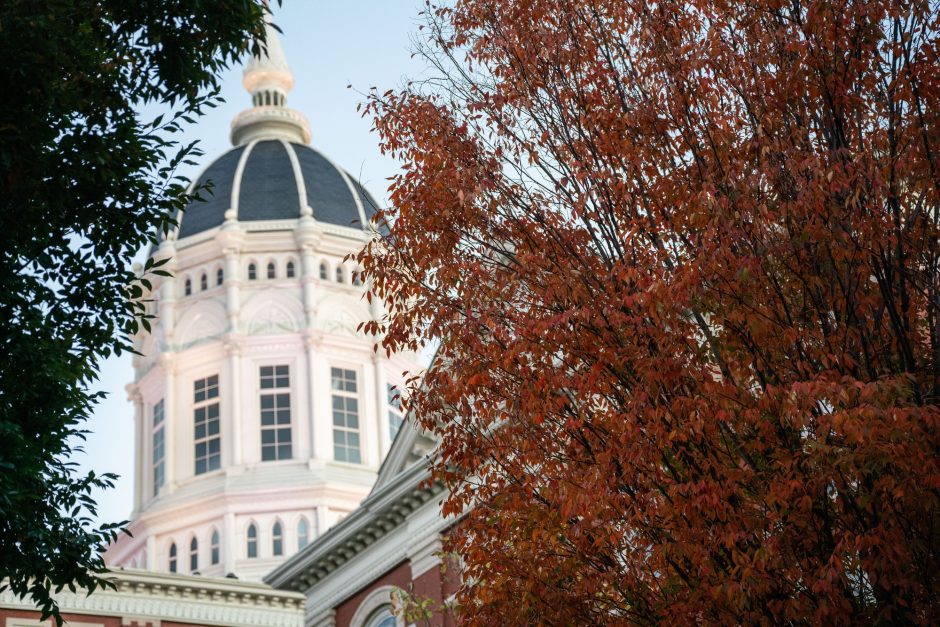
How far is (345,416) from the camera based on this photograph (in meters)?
64.2

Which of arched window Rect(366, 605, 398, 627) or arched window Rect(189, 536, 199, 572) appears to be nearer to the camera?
arched window Rect(366, 605, 398, 627)

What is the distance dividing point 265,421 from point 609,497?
52.1 metres

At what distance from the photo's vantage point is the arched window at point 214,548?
6022 cm

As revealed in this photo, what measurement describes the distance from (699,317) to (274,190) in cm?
5681

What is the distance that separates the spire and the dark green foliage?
→ 58695 mm

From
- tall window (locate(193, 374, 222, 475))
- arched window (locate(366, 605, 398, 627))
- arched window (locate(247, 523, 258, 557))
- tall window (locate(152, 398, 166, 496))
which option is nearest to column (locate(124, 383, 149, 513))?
tall window (locate(152, 398, 166, 496))

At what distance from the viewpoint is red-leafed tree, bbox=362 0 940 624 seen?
38.0 ft

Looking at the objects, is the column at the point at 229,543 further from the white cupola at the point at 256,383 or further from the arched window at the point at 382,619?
the arched window at the point at 382,619

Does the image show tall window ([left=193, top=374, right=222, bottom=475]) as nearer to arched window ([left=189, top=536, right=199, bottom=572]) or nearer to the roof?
arched window ([left=189, top=536, right=199, bottom=572])

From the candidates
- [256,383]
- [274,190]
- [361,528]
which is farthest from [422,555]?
[274,190]

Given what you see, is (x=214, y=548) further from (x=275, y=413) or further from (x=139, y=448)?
(x=139, y=448)

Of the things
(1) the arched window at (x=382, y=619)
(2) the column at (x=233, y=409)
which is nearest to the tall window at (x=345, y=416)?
(2) the column at (x=233, y=409)

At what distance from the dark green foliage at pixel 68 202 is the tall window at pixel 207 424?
161ft

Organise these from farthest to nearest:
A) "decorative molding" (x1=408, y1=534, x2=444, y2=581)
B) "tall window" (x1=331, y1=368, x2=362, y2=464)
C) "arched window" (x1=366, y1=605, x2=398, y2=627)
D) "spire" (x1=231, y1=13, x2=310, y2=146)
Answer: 1. "spire" (x1=231, y1=13, x2=310, y2=146)
2. "tall window" (x1=331, y1=368, x2=362, y2=464)
3. "arched window" (x1=366, y1=605, x2=398, y2=627)
4. "decorative molding" (x1=408, y1=534, x2=444, y2=581)
